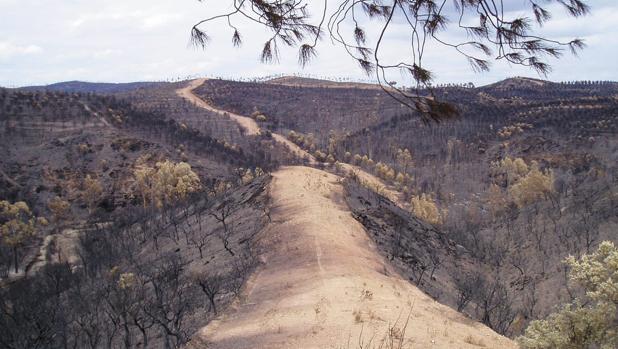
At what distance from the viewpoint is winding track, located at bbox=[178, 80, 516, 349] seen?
9859 millimetres

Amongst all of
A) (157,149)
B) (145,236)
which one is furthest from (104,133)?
(145,236)

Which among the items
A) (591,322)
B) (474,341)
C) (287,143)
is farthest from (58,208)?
(287,143)

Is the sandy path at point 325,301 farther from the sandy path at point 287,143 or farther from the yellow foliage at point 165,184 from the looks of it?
the sandy path at point 287,143

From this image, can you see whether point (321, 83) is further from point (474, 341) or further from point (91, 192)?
point (474, 341)

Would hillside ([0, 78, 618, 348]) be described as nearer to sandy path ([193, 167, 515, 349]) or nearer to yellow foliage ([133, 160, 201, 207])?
sandy path ([193, 167, 515, 349])

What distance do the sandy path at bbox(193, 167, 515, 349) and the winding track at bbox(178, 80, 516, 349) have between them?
0.02 m

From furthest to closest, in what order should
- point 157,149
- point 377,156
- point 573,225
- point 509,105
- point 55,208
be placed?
point 509,105 < point 377,156 < point 157,149 < point 55,208 < point 573,225

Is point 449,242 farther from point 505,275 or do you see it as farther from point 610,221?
point 610,221

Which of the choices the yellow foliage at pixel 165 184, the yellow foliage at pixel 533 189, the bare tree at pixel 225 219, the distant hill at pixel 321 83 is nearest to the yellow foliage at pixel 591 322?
the bare tree at pixel 225 219

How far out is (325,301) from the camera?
41.6 feet

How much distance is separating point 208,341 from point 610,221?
119ft

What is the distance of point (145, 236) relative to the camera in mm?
41469

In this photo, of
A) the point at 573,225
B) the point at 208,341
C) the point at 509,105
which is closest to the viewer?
the point at 208,341

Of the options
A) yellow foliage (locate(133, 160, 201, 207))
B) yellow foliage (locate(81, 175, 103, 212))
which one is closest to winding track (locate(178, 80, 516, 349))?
yellow foliage (locate(133, 160, 201, 207))
